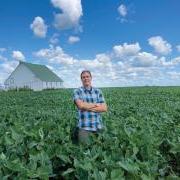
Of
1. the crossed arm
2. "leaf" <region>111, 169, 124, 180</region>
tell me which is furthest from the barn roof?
"leaf" <region>111, 169, 124, 180</region>

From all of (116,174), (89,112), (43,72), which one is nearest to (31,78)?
(43,72)

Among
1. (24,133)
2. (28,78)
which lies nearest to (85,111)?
(24,133)

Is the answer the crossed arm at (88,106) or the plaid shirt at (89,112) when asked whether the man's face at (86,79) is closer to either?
the plaid shirt at (89,112)

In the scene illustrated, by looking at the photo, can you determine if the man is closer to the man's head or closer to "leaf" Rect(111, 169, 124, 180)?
the man's head

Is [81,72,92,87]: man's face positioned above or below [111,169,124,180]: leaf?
above

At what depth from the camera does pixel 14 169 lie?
4070 mm

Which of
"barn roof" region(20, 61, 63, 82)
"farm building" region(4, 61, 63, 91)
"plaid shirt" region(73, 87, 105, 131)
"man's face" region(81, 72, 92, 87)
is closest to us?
"man's face" region(81, 72, 92, 87)

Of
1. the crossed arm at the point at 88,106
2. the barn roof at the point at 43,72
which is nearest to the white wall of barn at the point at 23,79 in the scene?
the barn roof at the point at 43,72

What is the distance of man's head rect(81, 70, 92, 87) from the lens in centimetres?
664

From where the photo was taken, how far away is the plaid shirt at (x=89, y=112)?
6910 mm

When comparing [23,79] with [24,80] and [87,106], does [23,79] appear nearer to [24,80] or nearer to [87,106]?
[24,80]

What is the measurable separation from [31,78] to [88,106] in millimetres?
65988

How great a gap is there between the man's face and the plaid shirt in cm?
16

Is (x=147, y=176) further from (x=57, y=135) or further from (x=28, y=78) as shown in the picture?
(x=28, y=78)
